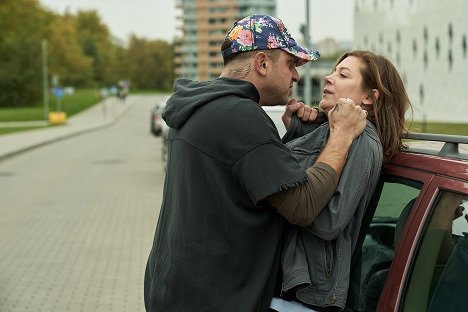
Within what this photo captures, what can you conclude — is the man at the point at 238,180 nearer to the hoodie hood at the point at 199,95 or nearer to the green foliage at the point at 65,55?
the hoodie hood at the point at 199,95

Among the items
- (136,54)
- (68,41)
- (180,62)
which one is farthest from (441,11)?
(136,54)

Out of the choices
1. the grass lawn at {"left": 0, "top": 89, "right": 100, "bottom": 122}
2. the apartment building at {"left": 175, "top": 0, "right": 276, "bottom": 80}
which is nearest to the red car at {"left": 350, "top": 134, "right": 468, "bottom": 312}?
the grass lawn at {"left": 0, "top": 89, "right": 100, "bottom": 122}

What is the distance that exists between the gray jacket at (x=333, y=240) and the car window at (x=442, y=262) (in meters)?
0.22

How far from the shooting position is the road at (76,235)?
22.8 ft

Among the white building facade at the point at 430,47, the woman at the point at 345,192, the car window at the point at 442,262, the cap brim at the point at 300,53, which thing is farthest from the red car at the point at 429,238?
the white building facade at the point at 430,47

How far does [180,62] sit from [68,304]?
512ft

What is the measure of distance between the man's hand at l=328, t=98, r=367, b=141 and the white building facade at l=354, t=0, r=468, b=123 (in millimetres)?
49846

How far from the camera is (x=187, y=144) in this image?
2.20 metres

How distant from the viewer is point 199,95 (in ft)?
7.29

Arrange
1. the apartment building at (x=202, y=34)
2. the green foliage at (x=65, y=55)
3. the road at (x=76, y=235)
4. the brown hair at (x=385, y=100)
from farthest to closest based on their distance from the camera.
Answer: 1. the apartment building at (x=202, y=34)
2. the green foliage at (x=65, y=55)
3. the road at (x=76, y=235)
4. the brown hair at (x=385, y=100)

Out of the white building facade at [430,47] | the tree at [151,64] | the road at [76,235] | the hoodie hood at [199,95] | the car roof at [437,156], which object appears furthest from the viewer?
the tree at [151,64]

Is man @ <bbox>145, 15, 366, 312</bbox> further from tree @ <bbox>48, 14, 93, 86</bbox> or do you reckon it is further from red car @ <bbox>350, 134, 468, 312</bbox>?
tree @ <bbox>48, 14, 93, 86</bbox>

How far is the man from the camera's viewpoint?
82.2 inches

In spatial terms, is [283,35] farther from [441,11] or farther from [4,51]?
[4,51]
